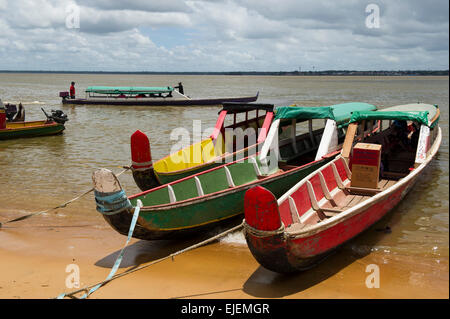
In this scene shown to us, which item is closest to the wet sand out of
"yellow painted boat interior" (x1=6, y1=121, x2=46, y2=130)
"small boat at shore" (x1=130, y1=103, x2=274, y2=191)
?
"small boat at shore" (x1=130, y1=103, x2=274, y2=191)

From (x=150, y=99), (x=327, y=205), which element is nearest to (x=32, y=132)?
(x=327, y=205)

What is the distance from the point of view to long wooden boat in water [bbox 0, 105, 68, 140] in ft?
61.1

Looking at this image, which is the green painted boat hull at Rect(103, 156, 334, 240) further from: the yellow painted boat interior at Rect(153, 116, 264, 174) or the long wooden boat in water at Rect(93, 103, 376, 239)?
the yellow painted boat interior at Rect(153, 116, 264, 174)

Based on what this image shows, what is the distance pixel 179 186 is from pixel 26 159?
959cm

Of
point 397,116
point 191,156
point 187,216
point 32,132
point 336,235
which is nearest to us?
point 336,235

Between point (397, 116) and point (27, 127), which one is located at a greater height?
point (397, 116)

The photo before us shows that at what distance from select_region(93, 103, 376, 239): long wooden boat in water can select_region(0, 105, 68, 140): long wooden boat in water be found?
489 inches

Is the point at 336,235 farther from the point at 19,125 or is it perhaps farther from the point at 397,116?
the point at 19,125

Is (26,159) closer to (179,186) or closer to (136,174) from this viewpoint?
(136,174)

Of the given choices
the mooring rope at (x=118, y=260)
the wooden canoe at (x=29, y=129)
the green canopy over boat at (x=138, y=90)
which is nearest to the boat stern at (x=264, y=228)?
the mooring rope at (x=118, y=260)

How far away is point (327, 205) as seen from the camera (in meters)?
8.41

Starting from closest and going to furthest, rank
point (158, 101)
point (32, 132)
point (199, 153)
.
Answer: point (199, 153), point (32, 132), point (158, 101)

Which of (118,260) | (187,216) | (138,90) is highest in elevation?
(138,90)

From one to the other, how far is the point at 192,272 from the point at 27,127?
15.2m
